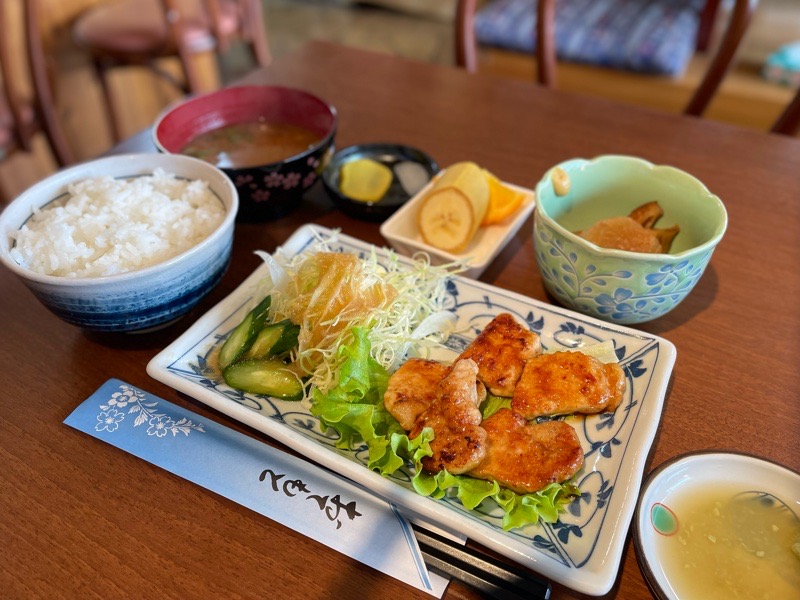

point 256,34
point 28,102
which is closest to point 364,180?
point 28,102

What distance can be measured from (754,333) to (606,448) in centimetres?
55

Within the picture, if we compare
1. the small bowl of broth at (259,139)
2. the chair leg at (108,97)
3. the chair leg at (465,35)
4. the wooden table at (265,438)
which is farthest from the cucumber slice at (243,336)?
the chair leg at (108,97)

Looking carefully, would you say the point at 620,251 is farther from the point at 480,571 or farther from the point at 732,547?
the point at 480,571

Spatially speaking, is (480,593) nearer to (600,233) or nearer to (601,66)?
(600,233)

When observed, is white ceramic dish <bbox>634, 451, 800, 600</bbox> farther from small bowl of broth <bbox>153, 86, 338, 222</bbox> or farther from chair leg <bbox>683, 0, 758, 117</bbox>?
chair leg <bbox>683, 0, 758, 117</bbox>

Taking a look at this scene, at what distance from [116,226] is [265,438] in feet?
1.83

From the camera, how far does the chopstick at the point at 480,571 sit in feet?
2.87

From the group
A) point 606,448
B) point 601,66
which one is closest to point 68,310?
point 606,448

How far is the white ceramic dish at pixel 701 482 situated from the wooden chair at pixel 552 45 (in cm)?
182

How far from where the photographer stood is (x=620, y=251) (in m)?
1.14

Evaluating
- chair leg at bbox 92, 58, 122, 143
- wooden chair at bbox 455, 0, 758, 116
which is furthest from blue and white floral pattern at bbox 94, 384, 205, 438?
chair leg at bbox 92, 58, 122, 143

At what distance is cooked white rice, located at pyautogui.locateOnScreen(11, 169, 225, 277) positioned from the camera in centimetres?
116

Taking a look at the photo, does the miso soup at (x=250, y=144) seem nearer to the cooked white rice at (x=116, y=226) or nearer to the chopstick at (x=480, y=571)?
the cooked white rice at (x=116, y=226)

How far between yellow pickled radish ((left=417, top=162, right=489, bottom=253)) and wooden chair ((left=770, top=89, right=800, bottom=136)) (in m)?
1.33
